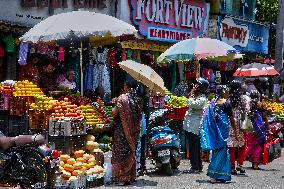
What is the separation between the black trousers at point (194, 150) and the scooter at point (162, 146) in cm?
28

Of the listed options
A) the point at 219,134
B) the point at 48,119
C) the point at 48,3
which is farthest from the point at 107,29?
the point at 48,3

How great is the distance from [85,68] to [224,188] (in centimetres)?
697

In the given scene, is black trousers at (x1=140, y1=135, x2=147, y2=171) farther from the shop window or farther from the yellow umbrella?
the shop window

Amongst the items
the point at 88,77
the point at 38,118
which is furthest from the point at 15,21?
the point at 38,118

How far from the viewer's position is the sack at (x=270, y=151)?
12.7 meters

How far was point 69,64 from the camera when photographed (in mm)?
15375

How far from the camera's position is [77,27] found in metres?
10.3

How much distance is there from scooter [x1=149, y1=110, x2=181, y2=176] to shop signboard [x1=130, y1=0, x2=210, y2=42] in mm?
6451

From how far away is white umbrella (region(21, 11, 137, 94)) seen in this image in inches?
402

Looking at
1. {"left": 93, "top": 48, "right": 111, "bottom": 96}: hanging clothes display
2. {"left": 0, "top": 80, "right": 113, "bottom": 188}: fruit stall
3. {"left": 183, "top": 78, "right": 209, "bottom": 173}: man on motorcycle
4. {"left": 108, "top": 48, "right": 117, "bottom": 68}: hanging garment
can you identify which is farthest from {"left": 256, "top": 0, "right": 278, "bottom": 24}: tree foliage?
{"left": 0, "top": 80, "right": 113, "bottom": 188}: fruit stall

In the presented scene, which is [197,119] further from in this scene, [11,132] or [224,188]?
[11,132]

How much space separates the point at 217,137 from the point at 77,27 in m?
3.04

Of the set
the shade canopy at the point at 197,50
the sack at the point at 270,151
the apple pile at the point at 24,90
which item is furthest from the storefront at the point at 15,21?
the sack at the point at 270,151

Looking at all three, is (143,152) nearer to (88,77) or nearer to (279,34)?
(88,77)
